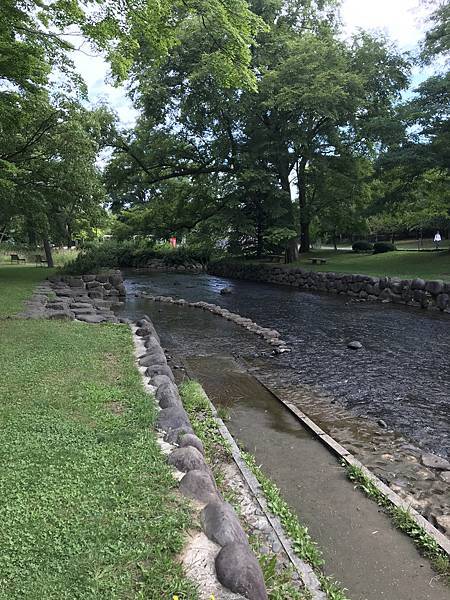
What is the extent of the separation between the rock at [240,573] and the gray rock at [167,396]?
193 cm

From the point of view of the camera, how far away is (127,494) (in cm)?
252

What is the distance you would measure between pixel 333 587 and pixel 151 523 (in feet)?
3.44

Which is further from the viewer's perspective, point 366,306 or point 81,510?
point 366,306

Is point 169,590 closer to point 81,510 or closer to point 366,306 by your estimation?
point 81,510

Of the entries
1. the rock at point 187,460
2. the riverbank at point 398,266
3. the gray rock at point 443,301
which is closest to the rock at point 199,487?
the rock at point 187,460

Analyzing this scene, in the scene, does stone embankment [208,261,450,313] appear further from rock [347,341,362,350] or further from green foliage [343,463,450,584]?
green foliage [343,463,450,584]

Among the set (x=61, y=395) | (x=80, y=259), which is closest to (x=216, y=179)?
(x=80, y=259)

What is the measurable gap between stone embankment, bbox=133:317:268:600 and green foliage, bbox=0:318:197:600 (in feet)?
0.35

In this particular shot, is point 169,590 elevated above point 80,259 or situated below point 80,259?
below

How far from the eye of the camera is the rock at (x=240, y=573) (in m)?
1.90

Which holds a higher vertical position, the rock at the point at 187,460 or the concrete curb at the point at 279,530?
the rock at the point at 187,460

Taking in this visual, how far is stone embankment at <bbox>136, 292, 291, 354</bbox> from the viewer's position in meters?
8.42

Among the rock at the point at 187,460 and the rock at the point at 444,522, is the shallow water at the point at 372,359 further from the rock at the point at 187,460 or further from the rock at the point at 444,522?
the rock at the point at 187,460

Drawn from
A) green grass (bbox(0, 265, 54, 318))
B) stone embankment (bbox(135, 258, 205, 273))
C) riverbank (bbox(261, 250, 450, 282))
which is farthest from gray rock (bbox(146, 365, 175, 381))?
stone embankment (bbox(135, 258, 205, 273))
